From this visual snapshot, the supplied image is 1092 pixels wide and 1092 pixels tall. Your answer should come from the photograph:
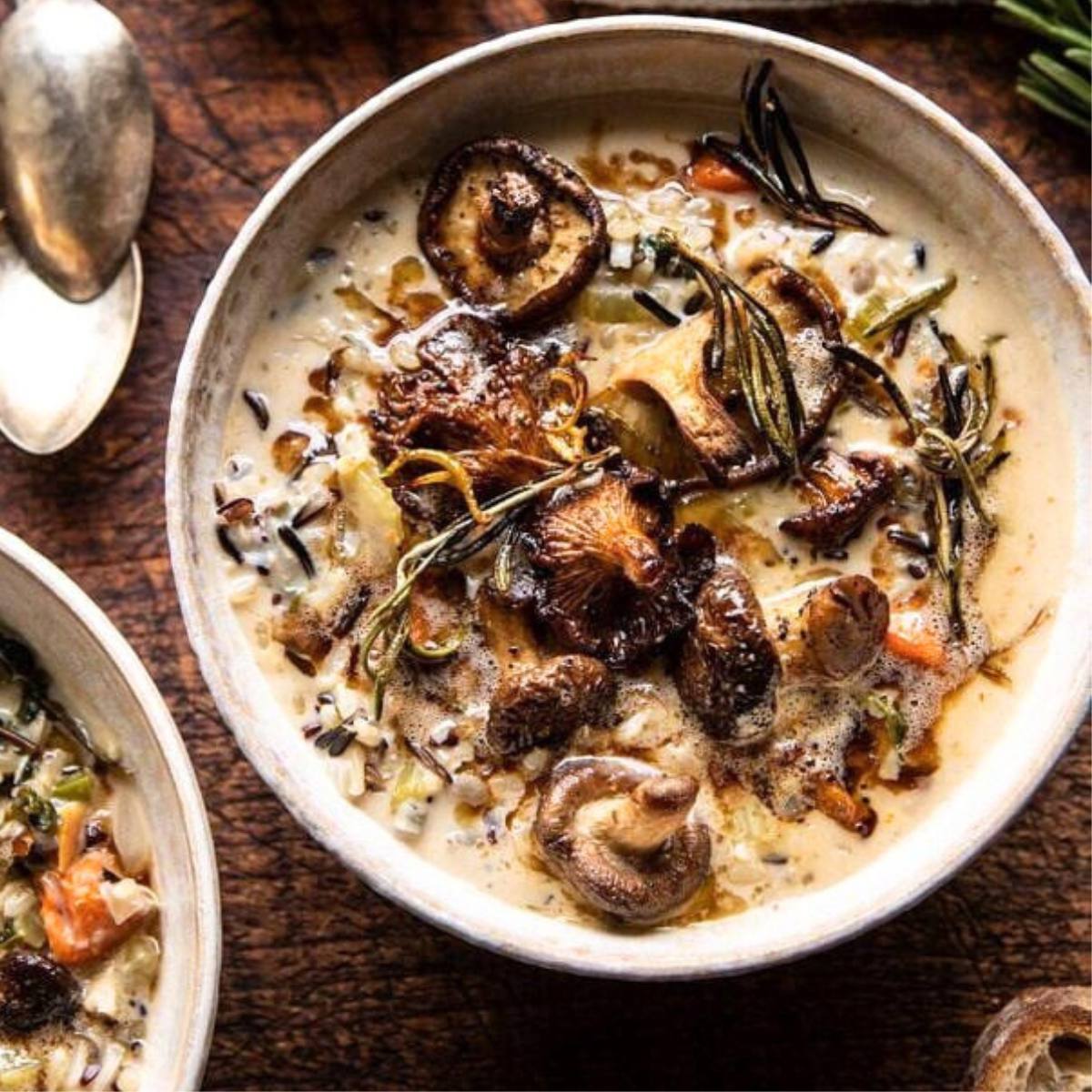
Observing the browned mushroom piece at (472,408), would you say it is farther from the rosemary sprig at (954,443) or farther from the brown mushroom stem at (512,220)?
the rosemary sprig at (954,443)

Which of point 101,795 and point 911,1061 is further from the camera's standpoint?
point 911,1061

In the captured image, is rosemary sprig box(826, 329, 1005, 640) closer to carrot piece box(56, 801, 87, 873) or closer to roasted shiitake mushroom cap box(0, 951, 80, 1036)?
carrot piece box(56, 801, 87, 873)

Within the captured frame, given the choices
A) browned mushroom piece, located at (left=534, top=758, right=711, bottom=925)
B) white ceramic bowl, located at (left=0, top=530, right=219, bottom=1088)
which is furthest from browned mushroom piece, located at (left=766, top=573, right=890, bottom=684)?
white ceramic bowl, located at (left=0, top=530, right=219, bottom=1088)

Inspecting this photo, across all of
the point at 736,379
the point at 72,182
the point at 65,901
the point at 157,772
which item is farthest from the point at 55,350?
the point at 736,379

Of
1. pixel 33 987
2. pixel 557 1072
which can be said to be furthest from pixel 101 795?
pixel 557 1072

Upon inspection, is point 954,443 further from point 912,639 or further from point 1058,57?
point 1058,57

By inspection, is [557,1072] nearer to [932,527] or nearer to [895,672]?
[895,672]

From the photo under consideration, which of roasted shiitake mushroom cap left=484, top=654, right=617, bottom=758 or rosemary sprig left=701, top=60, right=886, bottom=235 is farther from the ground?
rosemary sprig left=701, top=60, right=886, bottom=235
